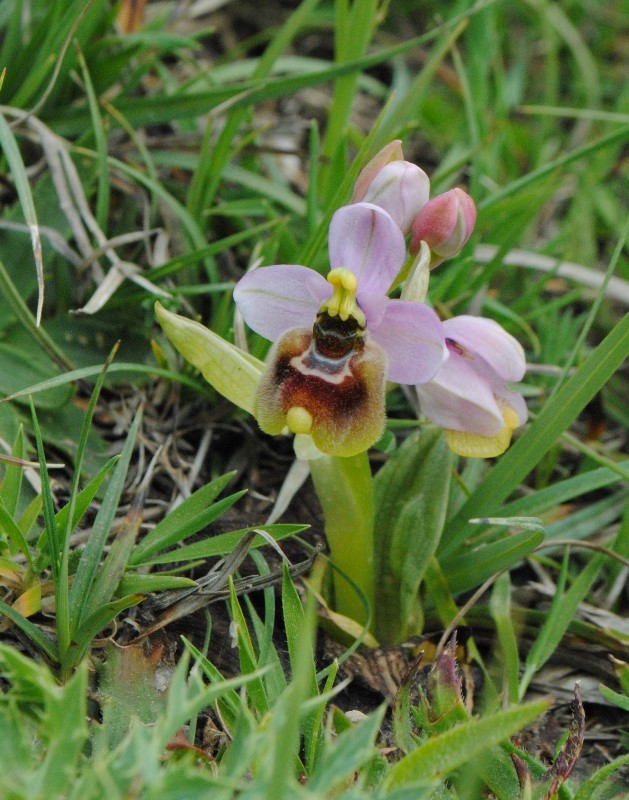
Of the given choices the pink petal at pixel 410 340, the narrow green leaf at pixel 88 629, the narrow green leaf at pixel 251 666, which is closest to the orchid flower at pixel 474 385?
the pink petal at pixel 410 340

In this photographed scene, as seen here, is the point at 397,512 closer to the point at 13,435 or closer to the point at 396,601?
the point at 396,601

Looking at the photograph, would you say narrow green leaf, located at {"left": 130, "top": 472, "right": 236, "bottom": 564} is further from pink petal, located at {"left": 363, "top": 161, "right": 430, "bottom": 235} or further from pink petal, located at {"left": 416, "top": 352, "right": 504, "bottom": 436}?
pink petal, located at {"left": 363, "top": 161, "right": 430, "bottom": 235}

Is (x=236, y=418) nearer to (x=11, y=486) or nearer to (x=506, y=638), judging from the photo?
(x=11, y=486)

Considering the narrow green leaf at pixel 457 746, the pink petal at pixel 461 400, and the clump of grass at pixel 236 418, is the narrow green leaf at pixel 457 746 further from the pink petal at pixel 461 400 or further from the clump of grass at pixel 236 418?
the pink petal at pixel 461 400

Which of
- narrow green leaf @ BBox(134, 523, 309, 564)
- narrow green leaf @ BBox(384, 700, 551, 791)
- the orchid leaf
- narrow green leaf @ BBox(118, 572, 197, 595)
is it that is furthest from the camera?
the orchid leaf

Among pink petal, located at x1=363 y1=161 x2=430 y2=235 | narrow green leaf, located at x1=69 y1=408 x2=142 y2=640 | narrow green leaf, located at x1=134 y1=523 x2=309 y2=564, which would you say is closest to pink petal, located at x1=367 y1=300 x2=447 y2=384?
pink petal, located at x1=363 y1=161 x2=430 y2=235

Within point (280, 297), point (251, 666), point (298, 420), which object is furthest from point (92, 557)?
point (280, 297)

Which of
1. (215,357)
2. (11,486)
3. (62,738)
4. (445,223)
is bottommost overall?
(11,486)
